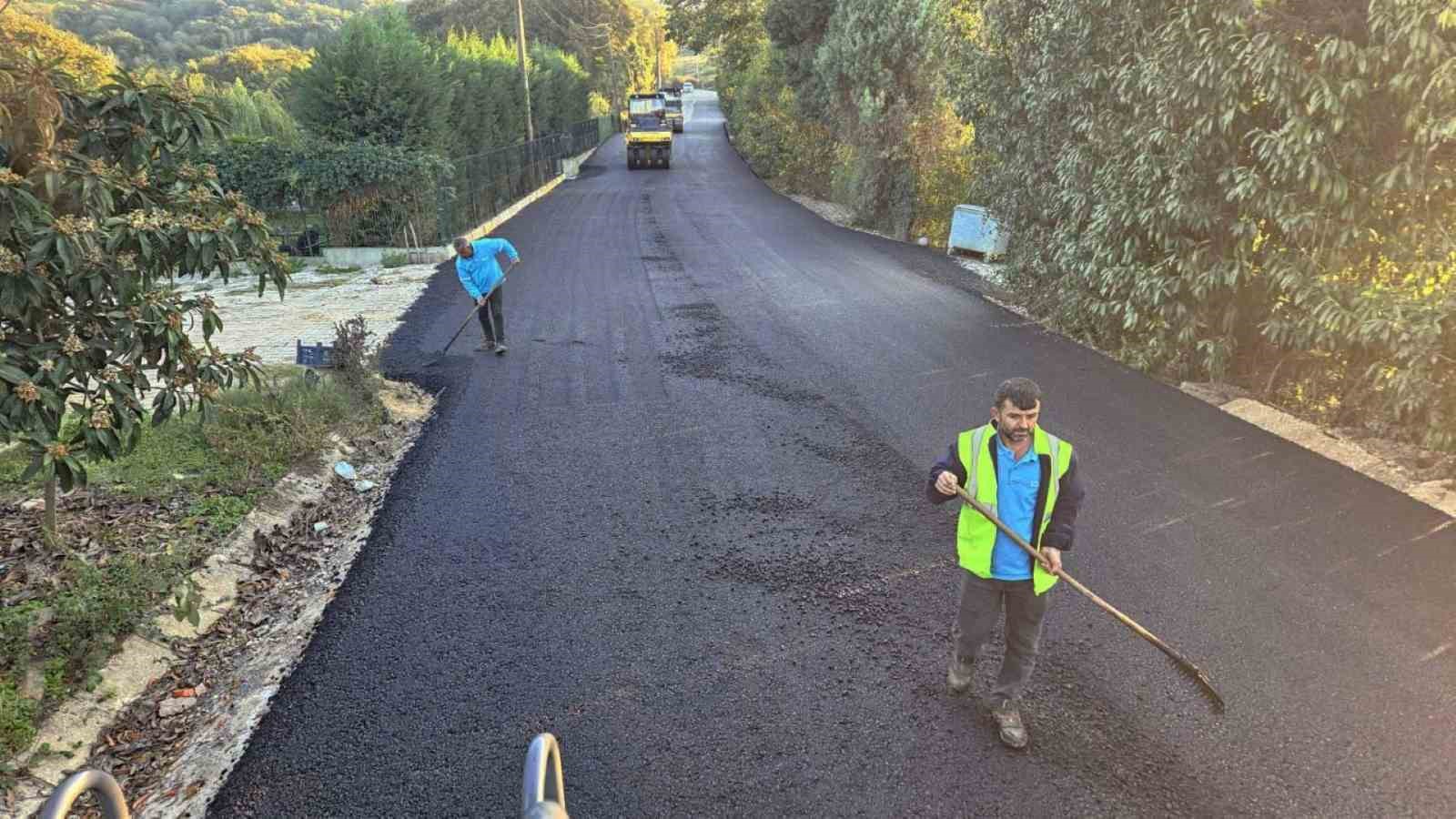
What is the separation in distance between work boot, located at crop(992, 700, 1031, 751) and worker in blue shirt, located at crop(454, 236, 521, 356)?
771 cm

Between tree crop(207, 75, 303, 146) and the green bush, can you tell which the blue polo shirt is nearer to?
the green bush

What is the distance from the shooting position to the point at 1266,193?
7480mm

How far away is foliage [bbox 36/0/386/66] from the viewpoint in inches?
2544

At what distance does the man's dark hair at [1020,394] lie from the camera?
3.48 metres

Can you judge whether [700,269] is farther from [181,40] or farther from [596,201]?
[181,40]

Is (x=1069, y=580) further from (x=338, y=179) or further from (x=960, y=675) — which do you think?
(x=338, y=179)

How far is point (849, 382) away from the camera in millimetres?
8977

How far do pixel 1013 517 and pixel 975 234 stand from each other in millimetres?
13701

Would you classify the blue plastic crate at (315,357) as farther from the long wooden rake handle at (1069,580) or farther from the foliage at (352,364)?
the long wooden rake handle at (1069,580)

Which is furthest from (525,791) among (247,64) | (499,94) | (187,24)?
(187,24)

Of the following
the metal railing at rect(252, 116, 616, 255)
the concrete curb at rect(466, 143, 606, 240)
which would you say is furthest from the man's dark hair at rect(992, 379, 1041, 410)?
the metal railing at rect(252, 116, 616, 255)

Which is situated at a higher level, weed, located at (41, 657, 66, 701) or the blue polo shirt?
the blue polo shirt

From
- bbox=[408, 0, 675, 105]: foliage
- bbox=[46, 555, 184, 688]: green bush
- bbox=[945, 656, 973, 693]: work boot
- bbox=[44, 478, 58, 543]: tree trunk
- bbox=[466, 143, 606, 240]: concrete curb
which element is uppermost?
bbox=[408, 0, 675, 105]: foliage

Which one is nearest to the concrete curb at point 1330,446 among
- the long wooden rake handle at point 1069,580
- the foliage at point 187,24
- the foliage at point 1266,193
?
the foliage at point 1266,193
